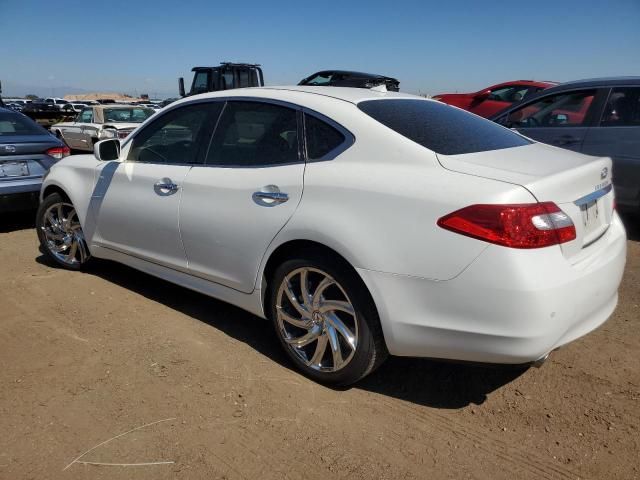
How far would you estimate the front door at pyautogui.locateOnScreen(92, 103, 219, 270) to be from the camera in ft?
11.8

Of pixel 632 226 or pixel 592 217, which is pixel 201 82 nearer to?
pixel 632 226

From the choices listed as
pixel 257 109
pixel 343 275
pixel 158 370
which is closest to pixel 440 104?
pixel 257 109

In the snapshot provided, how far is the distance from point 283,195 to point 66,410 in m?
1.55

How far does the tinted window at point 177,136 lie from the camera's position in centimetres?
362

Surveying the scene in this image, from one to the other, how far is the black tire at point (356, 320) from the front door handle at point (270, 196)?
12.7 inches

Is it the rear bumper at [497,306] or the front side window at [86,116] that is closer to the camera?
the rear bumper at [497,306]

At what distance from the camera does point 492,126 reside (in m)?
3.46

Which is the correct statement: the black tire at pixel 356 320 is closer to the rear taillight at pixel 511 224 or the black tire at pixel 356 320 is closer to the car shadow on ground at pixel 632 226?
the rear taillight at pixel 511 224

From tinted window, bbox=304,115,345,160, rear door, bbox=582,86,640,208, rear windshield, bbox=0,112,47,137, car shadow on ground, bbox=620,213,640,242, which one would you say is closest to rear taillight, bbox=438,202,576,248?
tinted window, bbox=304,115,345,160

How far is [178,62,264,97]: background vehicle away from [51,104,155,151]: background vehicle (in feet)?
6.07

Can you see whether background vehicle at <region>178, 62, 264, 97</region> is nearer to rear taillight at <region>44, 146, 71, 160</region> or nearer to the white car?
rear taillight at <region>44, 146, 71, 160</region>

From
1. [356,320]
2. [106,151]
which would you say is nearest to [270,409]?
[356,320]

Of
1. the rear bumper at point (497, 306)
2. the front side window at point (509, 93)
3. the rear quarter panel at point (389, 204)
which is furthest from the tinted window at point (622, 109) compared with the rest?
the front side window at point (509, 93)

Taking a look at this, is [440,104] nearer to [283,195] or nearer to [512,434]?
[283,195]
